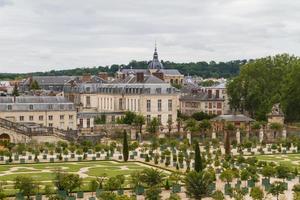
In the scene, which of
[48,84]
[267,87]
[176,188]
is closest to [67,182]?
[176,188]

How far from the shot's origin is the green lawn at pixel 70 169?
142ft

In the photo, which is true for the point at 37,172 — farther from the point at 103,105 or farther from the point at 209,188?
the point at 103,105

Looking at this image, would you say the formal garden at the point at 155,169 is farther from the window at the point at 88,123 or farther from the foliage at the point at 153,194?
the window at the point at 88,123

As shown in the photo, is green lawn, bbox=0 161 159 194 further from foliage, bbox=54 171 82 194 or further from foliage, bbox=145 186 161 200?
foliage, bbox=145 186 161 200

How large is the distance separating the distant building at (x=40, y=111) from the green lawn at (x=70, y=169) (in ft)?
68.0

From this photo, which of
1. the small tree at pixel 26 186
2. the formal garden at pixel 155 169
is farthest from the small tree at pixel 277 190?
the small tree at pixel 26 186

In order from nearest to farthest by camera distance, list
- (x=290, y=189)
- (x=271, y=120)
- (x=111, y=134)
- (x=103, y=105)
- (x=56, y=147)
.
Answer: (x=290, y=189) < (x=56, y=147) < (x=111, y=134) < (x=271, y=120) < (x=103, y=105)

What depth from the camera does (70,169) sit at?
47031 mm

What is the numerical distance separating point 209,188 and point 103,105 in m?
53.8

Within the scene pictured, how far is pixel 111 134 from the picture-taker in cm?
6888

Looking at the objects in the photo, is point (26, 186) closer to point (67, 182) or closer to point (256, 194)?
point (67, 182)

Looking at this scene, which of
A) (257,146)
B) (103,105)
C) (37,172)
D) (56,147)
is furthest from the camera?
(103,105)

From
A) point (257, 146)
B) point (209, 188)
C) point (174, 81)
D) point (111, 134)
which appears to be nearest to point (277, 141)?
point (257, 146)

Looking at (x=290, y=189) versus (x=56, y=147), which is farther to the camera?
(x=56, y=147)
